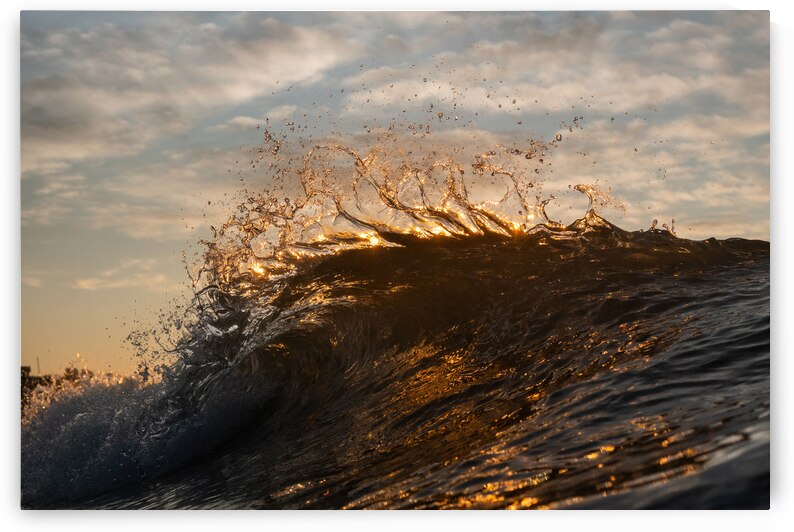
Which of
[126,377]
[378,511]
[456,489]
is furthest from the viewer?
[126,377]

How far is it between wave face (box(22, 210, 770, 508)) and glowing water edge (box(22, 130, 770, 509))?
0.01 metres

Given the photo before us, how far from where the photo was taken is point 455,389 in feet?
14.0

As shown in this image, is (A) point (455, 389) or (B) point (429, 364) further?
(B) point (429, 364)

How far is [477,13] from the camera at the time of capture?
424cm

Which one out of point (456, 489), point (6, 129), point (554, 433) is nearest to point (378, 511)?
point (456, 489)

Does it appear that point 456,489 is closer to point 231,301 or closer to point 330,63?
point 330,63

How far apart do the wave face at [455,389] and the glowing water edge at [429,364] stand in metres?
0.01

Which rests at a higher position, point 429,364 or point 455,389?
point 429,364

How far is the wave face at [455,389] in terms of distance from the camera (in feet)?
10.3

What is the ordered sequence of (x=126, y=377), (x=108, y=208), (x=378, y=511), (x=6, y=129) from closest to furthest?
(x=378, y=511)
(x=6, y=129)
(x=108, y=208)
(x=126, y=377)

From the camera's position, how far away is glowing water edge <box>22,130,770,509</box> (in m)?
3.23

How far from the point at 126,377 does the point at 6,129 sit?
4.63 feet

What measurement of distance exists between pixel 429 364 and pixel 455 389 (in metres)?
0.47

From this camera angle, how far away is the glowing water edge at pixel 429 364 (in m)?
3.23
